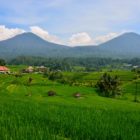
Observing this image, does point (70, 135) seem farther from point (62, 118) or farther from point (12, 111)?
point (12, 111)

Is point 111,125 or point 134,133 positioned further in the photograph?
point 111,125

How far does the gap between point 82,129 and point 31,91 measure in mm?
57824

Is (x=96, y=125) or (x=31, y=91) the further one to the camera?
(x=31, y=91)

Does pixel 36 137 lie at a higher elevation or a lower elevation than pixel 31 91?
higher

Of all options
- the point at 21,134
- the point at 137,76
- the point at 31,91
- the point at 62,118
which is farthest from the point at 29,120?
the point at 137,76

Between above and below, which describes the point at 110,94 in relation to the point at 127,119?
below

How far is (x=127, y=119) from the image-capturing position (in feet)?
54.2

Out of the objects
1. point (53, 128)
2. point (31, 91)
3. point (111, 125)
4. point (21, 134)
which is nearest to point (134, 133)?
point (111, 125)

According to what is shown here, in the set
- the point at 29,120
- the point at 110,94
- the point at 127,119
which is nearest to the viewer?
the point at 29,120

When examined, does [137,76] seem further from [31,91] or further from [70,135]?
[70,135]

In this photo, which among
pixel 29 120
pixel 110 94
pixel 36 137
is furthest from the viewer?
pixel 110 94

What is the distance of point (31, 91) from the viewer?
7056cm

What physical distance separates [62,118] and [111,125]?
224 cm

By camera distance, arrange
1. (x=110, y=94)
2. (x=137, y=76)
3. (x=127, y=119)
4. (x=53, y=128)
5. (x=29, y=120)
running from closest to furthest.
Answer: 1. (x=53, y=128)
2. (x=29, y=120)
3. (x=127, y=119)
4. (x=110, y=94)
5. (x=137, y=76)
